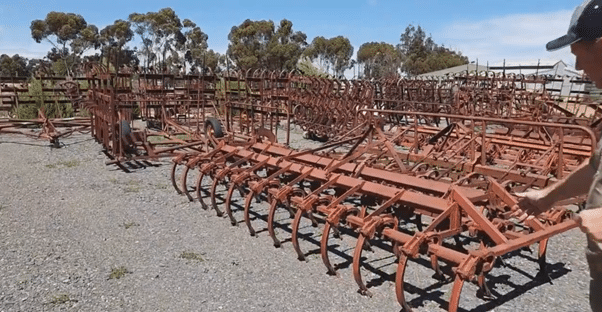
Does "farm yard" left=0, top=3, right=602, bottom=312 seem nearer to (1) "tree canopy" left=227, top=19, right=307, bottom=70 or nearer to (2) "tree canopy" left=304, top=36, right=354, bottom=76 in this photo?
(1) "tree canopy" left=227, top=19, right=307, bottom=70

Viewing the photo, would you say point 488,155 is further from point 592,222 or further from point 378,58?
point 378,58

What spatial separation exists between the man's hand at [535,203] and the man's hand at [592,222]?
68 cm

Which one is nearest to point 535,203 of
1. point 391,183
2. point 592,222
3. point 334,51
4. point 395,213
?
point 592,222

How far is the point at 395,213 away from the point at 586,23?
3837 mm

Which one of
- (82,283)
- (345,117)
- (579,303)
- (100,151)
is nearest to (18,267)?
(82,283)

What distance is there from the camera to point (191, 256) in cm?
497

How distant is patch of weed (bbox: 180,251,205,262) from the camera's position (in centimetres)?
491

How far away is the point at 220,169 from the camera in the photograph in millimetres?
6555

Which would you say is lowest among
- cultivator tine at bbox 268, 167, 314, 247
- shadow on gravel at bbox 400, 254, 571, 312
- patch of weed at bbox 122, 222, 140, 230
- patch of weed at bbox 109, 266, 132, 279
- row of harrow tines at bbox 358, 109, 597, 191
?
shadow on gravel at bbox 400, 254, 571, 312

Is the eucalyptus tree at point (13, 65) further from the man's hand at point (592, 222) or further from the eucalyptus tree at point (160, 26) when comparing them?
the man's hand at point (592, 222)

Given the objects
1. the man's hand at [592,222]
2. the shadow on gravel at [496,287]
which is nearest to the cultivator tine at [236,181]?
the shadow on gravel at [496,287]

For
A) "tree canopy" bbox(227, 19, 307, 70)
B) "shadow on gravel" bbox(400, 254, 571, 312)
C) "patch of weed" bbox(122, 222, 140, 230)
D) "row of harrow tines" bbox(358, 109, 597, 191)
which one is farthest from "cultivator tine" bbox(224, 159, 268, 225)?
"tree canopy" bbox(227, 19, 307, 70)

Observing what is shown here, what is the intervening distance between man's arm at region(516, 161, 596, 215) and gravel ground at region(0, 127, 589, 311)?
1.99m

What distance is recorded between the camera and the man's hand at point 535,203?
2.17m
